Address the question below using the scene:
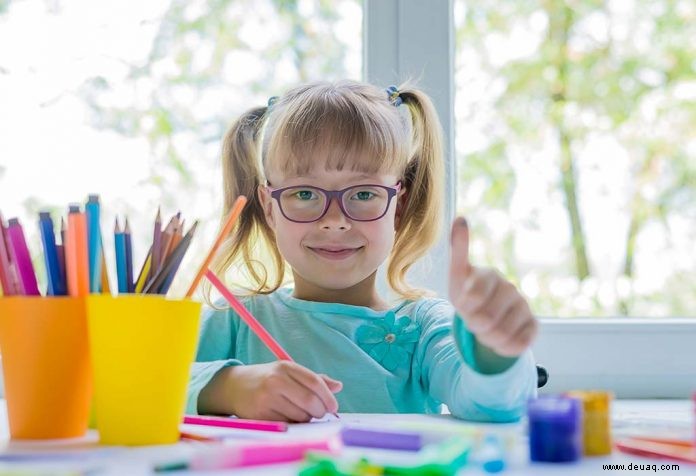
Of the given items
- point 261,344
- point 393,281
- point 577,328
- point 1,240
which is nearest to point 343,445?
point 1,240

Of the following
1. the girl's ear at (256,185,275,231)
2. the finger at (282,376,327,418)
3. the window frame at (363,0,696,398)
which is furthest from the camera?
the window frame at (363,0,696,398)

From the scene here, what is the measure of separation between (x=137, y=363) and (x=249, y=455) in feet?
0.37

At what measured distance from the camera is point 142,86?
55.7 inches

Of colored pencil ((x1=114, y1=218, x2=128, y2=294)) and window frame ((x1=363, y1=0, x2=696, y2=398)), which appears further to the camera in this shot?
window frame ((x1=363, y1=0, x2=696, y2=398))

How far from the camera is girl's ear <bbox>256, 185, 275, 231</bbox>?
114 centimetres

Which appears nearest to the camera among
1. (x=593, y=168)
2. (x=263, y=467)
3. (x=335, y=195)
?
(x=263, y=467)

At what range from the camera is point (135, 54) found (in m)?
1.41

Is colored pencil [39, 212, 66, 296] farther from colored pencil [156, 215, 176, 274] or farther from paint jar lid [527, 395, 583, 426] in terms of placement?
paint jar lid [527, 395, 583, 426]

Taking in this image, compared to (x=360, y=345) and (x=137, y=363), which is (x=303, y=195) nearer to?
(x=360, y=345)

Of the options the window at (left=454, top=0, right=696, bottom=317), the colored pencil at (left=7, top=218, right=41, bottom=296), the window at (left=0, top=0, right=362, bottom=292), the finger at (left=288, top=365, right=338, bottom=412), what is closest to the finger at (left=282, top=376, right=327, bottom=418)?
the finger at (left=288, top=365, right=338, bottom=412)

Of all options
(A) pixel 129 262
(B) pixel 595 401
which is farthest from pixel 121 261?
(B) pixel 595 401

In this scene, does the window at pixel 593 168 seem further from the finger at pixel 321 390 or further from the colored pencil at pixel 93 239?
the colored pencil at pixel 93 239

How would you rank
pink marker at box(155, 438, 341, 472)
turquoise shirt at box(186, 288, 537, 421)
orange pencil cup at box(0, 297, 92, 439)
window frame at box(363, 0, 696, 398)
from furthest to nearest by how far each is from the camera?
window frame at box(363, 0, 696, 398), turquoise shirt at box(186, 288, 537, 421), orange pencil cup at box(0, 297, 92, 439), pink marker at box(155, 438, 341, 472)

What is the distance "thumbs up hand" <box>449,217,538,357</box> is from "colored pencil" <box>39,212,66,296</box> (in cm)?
28
